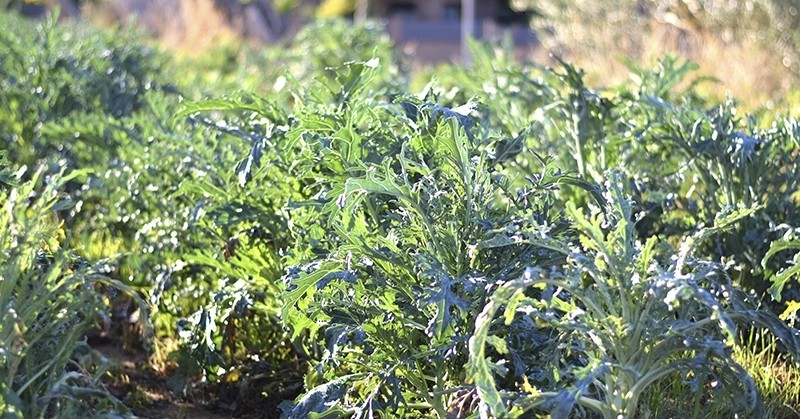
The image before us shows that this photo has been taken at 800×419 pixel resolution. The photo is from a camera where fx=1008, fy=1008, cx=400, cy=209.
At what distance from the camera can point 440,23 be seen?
3381cm

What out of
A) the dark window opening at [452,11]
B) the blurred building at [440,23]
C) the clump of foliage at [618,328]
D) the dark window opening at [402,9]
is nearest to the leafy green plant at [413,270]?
the clump of foliage at [618,328]

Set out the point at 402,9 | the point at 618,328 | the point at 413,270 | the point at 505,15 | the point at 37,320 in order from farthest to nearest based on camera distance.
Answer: the point at 402,9 → the point at 505,15 → the point at 413,270 → the point at 37,320 → the point at 618,328

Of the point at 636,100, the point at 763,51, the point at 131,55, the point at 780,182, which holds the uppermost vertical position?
the point at 763,51

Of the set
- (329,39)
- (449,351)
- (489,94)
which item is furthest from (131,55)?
(449,351)

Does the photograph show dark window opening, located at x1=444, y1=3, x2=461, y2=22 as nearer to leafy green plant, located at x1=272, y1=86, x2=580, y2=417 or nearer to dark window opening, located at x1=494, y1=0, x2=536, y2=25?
dark window opening, located at x1=494, y1=0, x2=536, y2=25

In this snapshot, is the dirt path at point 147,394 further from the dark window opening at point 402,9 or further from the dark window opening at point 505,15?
the dark window opening at point 402,9

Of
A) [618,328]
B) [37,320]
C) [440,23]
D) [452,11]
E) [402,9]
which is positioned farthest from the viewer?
[402,9]

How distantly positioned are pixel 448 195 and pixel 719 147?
1481 mm

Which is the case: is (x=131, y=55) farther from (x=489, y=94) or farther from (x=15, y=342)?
(x=15, y=342)

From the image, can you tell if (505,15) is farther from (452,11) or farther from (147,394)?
(147,394)

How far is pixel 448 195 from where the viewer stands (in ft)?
10.5

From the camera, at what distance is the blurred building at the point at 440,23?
30.2 m

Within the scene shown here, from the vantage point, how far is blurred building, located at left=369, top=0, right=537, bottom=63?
30250 mm

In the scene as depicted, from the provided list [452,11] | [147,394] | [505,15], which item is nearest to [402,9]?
[452,11]
